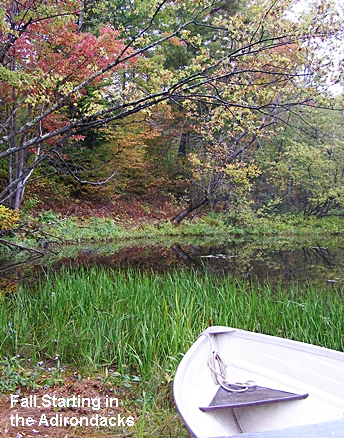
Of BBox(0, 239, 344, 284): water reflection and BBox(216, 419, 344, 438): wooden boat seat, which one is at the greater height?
BBox(216, 419, 344, 438): wooden boat seat

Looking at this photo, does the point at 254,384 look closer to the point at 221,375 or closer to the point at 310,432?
the point at 221,375

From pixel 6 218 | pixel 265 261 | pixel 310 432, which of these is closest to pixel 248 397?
pixel 310 432

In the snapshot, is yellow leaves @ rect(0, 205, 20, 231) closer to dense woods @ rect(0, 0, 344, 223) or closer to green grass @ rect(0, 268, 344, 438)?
dense woods @ rect(0, 0, 344, 223)

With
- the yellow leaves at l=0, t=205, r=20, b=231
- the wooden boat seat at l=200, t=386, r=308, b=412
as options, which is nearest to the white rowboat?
the wooden boat seat at l=200, t=386, r=308, b=412

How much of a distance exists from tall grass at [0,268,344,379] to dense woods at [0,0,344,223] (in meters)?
1.74

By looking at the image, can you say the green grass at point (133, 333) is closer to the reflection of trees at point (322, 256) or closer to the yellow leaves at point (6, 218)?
the yellow leaves at point (6, 218)

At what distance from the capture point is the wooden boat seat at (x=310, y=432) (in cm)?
136

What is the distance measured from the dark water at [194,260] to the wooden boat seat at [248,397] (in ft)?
11.4

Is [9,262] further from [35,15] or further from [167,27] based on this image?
[167,27]

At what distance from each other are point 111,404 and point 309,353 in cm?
126

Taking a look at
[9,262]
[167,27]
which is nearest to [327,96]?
[9,262]

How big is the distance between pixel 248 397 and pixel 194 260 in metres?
7.24

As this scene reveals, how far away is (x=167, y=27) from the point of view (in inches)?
480

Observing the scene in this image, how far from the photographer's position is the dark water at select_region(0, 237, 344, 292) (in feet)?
23.4
